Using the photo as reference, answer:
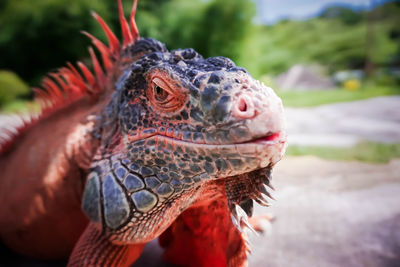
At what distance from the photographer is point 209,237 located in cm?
153

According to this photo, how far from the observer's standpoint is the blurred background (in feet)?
7.43

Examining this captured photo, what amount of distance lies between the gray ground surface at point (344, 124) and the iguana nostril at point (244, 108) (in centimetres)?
451

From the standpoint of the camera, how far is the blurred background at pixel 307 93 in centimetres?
227

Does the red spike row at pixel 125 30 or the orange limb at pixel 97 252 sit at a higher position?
the red spike row at pixel 125 30

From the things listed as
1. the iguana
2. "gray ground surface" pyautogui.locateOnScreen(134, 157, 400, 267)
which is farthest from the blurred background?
the iguana

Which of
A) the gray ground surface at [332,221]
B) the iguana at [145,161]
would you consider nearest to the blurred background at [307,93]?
the gray ground surface at [332,221]

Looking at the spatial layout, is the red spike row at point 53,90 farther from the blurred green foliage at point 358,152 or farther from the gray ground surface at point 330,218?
the blurred green foliage at point 358,152

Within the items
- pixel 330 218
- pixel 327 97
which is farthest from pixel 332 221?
pixel 327 97

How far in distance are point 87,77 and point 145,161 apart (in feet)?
3.43

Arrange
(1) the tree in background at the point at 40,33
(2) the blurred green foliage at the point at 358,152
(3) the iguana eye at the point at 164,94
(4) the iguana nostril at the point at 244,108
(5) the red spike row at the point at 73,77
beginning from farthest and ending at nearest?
(1) the tree in background at the point at 40,33 < (2) the blurred green foliage at the point at 358,152 < (5) the red spike row at the point at 73,77 < (3) the iguana eye at the point at 164,94 < (4) the iguana nostril at the point at 244,108

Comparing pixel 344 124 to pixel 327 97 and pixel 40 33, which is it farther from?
pixel 40 33

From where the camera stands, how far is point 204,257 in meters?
1.63

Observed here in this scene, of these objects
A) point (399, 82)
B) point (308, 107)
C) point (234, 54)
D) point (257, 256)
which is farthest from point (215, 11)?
point (399, 82)

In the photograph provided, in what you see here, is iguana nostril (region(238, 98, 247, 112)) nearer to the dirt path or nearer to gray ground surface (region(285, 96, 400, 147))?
the dirt path
